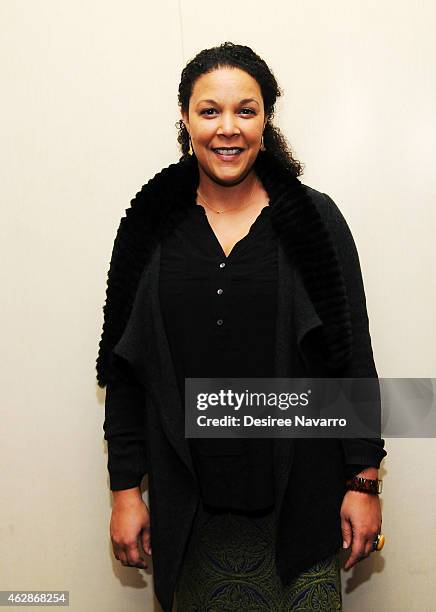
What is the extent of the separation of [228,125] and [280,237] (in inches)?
8.8

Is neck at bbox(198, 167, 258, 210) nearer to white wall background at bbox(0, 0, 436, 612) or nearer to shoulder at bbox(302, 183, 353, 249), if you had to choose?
shoulder at bbox(302, 183, 353, 249)

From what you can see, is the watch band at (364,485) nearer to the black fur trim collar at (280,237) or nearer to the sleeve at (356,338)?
the sleeve at (356,338)

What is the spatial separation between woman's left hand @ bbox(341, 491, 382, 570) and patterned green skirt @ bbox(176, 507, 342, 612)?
0.06 metres

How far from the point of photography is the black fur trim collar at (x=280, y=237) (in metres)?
1.14

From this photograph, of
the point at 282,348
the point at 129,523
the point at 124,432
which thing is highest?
the point at 282,348

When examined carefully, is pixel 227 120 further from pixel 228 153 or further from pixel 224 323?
pixel 224 323

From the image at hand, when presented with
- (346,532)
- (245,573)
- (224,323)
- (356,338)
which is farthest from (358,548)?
(224,323)

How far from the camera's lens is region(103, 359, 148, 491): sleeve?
127 centimetres

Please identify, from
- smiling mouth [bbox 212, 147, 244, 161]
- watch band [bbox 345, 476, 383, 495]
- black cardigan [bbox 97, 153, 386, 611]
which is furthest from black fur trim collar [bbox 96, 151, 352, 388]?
watch band [bbox 345, 476, 383, 495]

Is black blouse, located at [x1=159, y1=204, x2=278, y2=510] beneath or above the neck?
beneath

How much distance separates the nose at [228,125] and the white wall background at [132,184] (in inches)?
14.3

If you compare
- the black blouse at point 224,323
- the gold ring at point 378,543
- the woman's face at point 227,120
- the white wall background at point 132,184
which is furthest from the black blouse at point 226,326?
the white wall background at point 132,184

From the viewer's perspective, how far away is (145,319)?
1.22m

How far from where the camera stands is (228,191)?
1243mm
